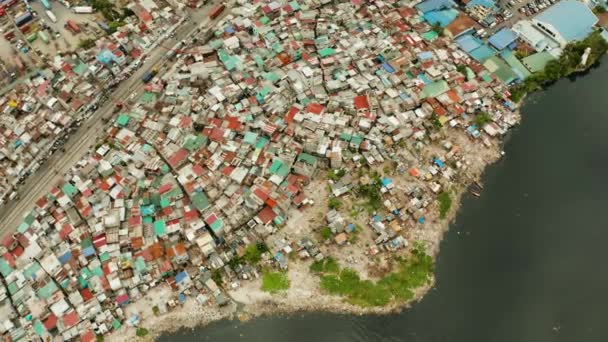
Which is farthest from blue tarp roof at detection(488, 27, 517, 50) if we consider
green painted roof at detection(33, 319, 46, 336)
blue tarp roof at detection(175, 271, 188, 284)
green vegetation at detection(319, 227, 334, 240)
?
green painted roof at detection(33, 319, 46, 336)

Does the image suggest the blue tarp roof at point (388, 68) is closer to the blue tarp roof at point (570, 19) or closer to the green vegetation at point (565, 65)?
the green vegetation at point (565, 65)

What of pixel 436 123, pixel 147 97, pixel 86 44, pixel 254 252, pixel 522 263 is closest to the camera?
pixel 254 252

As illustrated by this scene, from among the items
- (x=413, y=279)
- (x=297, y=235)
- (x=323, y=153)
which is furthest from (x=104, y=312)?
(x=413, y=279)

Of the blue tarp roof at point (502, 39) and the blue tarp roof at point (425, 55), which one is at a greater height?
the blue tarp roof at point (425, 55)

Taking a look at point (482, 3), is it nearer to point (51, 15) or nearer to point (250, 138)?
point (250, 138)

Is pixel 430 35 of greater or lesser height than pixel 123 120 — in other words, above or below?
below

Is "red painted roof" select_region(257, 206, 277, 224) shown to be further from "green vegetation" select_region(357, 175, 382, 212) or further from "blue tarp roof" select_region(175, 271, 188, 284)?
"green vegetation" select_region(357, 175, 382, 212)

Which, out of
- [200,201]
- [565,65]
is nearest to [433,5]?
[565,65]

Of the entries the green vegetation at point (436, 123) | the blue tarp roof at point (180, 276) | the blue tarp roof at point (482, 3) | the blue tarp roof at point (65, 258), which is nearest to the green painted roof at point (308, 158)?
the green vegetation at point (436, 123)
